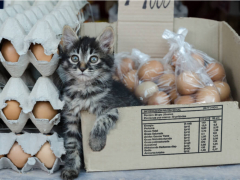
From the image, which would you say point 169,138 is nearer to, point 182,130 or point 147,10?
point 182,130

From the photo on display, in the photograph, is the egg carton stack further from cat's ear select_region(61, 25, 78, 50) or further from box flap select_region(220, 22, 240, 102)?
box flap select_region(220, 22, 240, 102)

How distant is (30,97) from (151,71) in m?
0.71

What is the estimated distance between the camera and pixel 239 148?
127cm

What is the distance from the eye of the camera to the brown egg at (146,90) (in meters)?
1.50

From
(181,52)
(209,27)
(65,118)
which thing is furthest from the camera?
(209,27)

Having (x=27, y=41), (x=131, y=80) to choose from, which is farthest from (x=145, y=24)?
(x=27, y=41)

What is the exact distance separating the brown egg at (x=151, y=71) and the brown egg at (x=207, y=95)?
0.97ft

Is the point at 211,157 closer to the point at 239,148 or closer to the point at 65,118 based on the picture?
the point at 239,148

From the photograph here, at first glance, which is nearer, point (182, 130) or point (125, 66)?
point (182, 130)

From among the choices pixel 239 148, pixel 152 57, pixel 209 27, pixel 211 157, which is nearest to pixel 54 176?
pixel 211 157

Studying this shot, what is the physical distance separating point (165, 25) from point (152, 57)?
0.23 metres

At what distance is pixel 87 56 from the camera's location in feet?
4.26

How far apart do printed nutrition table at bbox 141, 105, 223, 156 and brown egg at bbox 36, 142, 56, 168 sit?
1.42 feet

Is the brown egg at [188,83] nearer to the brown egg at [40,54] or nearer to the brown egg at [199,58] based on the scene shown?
the brown egg at [199,58]
